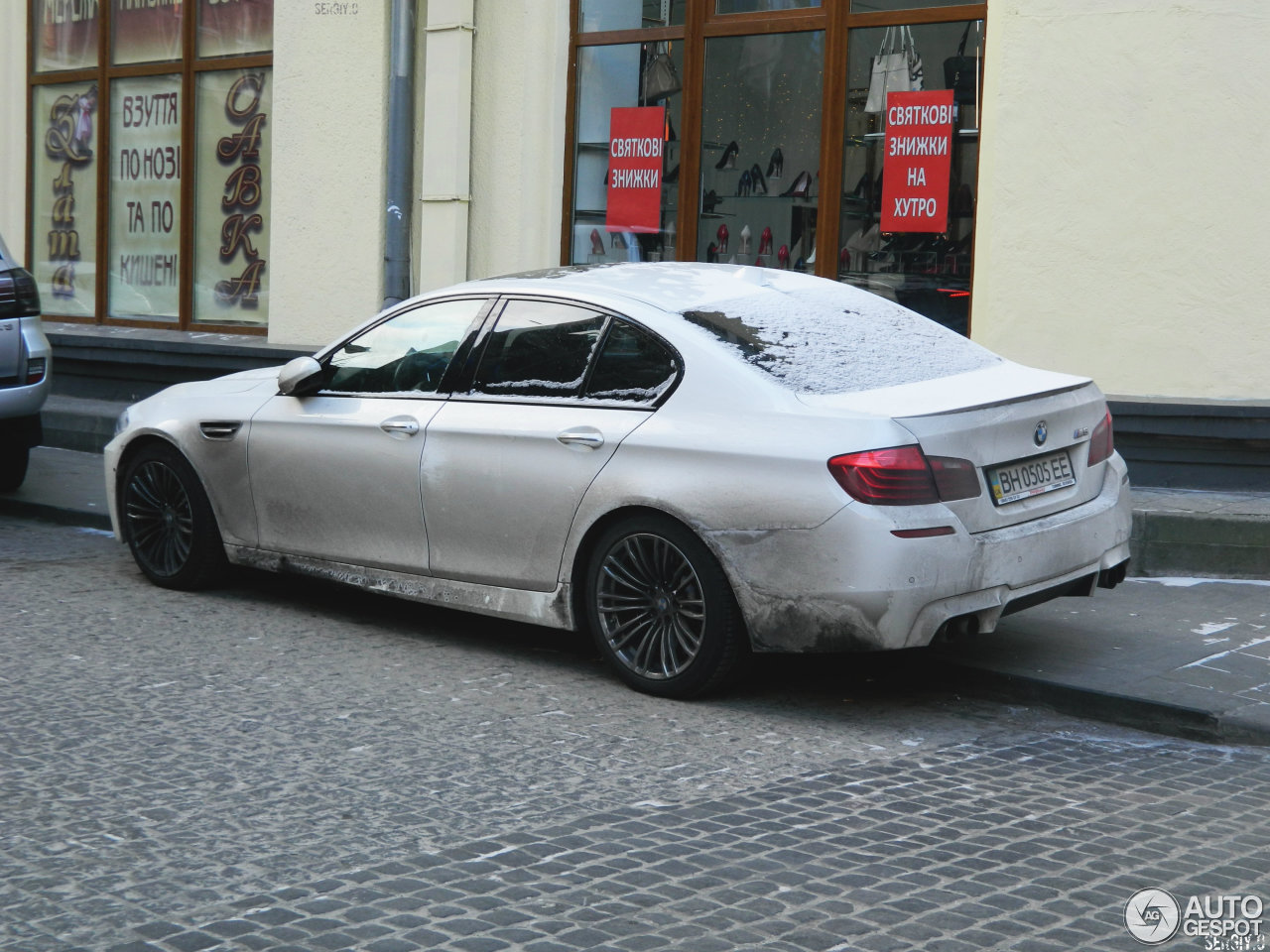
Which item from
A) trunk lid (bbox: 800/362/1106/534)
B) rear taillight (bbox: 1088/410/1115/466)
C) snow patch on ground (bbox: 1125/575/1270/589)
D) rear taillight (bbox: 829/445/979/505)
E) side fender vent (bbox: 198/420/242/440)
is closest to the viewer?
rear taillight (bbox: 829/445/979/505)

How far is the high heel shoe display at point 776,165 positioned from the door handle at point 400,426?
505 centimetres

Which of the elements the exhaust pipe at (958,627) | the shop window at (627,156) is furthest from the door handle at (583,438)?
the shop window at (627,156)

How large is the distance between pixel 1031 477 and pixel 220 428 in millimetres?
3703

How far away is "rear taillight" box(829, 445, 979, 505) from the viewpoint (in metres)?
5.30

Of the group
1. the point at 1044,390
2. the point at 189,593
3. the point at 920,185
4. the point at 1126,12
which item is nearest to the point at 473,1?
the point at 920,185

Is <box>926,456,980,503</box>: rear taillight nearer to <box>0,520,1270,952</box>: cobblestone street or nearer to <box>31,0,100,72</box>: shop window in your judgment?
<box>0,520,1270,952</box>: cobblestone street

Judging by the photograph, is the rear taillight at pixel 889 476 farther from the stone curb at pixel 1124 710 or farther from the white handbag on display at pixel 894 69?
the white handbag on display at pixel 894 69

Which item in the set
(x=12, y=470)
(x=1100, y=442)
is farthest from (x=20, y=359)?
(x=1100, y=442)

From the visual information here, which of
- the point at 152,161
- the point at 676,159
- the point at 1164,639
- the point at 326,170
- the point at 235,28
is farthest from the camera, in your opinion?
the point at 152,161

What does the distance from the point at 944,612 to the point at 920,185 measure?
5.32 meters

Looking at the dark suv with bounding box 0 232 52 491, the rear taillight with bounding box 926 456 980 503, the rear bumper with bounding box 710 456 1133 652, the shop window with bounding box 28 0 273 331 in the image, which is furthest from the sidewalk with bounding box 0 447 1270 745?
the shop window with bounding box 28 0 273 331

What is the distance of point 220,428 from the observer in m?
7.27

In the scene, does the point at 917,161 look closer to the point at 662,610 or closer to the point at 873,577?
the point at 662,610

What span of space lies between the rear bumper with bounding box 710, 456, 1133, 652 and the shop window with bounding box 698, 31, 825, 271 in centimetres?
549
